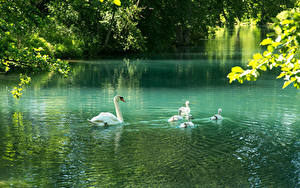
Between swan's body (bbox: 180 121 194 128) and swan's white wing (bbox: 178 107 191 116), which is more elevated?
swan's white wing (bbox: 178 107 191 116)

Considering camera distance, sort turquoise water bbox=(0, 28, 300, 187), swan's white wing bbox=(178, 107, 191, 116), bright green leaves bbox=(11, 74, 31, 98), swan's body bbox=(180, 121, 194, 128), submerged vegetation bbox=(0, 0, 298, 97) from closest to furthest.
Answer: turquoise water bbox=(0, 28, 300, 187) < bright green leaves bbox=(11, 74, 31, 98) < swan's body bbox=(180, 121, 194, 128) < swan's white wing bbox=(178, 107, 191, 116) < submerged vegetation bbox=(0, 0, 298, 97)

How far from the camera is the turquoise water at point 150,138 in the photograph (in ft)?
32.9

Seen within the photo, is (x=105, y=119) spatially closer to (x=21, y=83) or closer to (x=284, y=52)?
(x=21, y=83)

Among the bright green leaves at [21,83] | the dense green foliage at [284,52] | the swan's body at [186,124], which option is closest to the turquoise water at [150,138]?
the swan's body at [186,124]

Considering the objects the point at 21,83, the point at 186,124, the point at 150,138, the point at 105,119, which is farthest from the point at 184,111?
the point at 21,83

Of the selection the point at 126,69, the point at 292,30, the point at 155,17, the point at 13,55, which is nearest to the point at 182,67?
the point at 126,69

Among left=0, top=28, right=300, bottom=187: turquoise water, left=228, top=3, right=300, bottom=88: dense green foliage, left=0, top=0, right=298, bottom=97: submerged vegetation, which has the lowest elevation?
left=0, top=28, right=300, bottom=187: turquoise water

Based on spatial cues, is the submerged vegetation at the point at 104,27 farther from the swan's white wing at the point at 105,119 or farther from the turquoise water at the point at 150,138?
the swan's white wing at the point at 105,119

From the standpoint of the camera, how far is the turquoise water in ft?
Answer: 32.9

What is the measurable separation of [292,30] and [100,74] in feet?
81.2

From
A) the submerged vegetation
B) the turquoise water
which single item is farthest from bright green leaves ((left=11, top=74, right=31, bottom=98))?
the submerged vegetation

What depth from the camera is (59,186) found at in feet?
30.9

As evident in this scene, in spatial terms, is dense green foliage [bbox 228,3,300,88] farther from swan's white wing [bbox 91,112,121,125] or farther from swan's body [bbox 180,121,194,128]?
swan's white wing [bbox 91,112,121,125]

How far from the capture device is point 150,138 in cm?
1310
